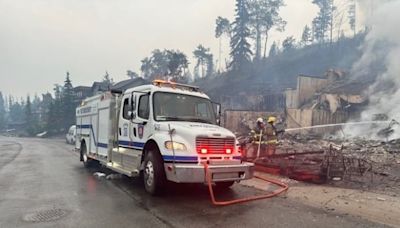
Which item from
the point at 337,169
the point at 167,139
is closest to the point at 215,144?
the point at 167,139

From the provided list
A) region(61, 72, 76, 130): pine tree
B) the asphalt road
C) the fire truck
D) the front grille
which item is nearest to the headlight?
the fire truck

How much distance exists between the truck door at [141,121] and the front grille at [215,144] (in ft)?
4.62

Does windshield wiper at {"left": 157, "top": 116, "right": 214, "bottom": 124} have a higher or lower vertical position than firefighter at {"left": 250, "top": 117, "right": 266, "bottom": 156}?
higher

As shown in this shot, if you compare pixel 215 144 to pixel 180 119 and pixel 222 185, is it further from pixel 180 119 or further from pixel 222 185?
pixel 222 185

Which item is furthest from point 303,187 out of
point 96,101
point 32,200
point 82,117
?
point 82,117

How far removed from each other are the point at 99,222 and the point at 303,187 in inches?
208

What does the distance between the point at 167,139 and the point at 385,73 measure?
28538 millimetres

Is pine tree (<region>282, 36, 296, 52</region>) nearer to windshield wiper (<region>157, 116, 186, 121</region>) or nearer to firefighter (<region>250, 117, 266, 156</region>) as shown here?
firefighter (<region>250, 117, 266, 156</region>)

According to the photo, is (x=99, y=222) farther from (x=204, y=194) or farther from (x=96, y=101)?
(x=96, y=101)

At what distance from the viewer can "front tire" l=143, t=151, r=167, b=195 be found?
762 centimetres

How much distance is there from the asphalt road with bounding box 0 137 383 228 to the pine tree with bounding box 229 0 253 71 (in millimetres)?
50922

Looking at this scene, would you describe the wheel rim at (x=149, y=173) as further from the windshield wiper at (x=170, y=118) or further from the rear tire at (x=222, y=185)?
the rear tire at (x=222, y=185)

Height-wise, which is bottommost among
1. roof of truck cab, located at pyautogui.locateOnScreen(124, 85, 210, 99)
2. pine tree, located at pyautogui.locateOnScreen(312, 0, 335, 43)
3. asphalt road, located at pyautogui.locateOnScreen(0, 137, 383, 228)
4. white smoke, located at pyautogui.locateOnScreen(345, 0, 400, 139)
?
asphalt road, located at pyautogui.locateOnScreen(0, 137, 383, 228)

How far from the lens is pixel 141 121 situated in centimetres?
858
